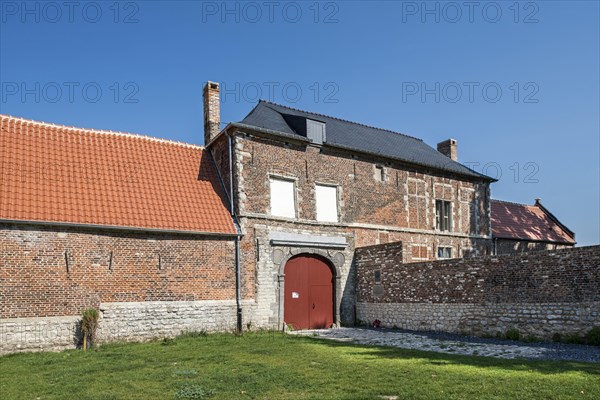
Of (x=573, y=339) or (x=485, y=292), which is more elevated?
(x=485, y=292)

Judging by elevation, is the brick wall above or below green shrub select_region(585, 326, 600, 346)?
above

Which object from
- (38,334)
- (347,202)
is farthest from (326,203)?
(38,334)

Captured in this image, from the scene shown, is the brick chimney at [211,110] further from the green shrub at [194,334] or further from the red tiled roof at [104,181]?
the green shrub at [194,334]

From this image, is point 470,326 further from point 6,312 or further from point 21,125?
point 21,125

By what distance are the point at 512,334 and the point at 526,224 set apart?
61.0 ft

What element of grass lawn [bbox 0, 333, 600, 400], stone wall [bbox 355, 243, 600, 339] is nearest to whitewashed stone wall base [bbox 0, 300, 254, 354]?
grass lawn [bbox 0, 333, 600, 400]

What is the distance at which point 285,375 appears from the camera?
27.3 feet

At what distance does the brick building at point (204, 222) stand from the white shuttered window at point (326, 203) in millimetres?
51

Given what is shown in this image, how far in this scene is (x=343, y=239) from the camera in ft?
60.8

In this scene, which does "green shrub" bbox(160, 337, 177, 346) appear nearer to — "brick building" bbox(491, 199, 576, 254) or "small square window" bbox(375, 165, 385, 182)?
"small square window" bbox(375, 165, 385, 182)

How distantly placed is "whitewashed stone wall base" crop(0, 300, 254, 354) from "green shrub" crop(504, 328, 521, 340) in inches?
304

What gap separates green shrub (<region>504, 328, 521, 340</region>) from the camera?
1341 centimetres

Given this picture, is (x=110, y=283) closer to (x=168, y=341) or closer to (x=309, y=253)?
(x=168, y=341)

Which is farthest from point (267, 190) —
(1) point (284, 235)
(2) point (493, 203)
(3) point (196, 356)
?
(2) point (493, 203)
